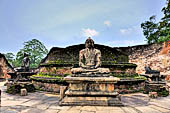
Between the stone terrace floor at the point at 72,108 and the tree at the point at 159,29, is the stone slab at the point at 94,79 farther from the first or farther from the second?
the tree at the point at 159,29

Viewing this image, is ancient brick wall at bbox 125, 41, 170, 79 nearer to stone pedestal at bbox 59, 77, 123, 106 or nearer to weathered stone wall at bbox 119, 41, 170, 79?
weathered stone wall at bbox 119, 41, 170, 79

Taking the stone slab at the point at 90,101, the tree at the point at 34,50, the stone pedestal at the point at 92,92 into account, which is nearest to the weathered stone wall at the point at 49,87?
the stone pedestal at the point at 92,92

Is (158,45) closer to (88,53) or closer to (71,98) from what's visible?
(88,53)

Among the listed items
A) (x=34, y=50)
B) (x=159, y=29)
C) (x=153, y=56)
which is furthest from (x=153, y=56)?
(x=34, y=50)

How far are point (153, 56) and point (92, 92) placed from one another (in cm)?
1208

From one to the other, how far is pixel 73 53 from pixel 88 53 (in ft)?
9.88

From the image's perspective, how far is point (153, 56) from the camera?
12.7m

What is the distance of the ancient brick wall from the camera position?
11.5 meters

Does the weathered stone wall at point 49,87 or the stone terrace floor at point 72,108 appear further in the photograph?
the weathered stone wall at point 49,87

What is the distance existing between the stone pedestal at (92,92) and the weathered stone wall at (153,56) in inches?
428

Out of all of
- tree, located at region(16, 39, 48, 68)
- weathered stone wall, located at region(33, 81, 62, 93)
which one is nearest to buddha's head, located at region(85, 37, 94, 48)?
weathered stone wall, located at region(33, 81, 62, 93)

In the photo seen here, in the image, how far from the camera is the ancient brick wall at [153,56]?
1147 centimetres

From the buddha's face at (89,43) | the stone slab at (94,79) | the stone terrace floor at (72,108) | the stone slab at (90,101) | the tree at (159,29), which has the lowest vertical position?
the stone terrace floor at (72,108)

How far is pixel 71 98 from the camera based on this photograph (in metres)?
3.52
